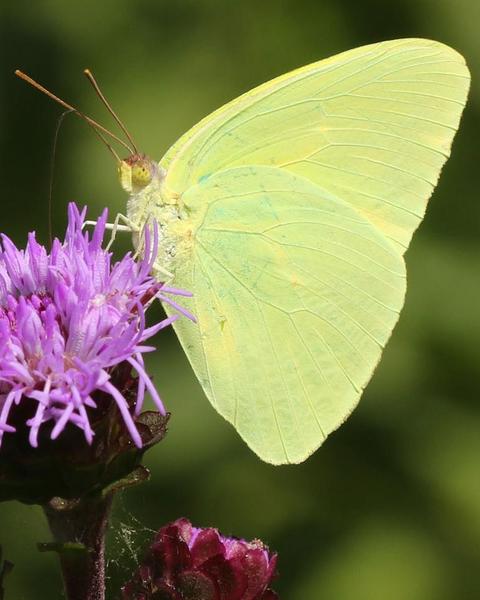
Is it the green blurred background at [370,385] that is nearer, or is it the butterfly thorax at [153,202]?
the butterfly thorax at [153,202]

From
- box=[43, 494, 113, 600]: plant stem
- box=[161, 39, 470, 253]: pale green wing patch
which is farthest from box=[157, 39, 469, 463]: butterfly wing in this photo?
box=[43, 494, 113, 600]: plant stem

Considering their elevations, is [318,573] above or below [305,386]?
below

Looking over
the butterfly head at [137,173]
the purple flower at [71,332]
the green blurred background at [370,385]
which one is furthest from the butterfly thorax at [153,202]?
the green blurred background at [370,385]

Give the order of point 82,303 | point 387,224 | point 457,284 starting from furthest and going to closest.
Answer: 1. point 457,284
2. point 387,224
3. point 82,303

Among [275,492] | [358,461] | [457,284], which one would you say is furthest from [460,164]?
[275,492]

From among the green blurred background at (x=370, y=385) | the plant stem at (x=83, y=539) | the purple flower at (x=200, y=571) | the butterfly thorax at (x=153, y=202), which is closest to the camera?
the plant stem at (x=83, y=539)

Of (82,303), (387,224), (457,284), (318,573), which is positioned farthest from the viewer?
(457,284)

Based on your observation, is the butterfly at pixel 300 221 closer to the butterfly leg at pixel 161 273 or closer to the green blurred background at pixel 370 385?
the butterfly leg at pixel 161 273

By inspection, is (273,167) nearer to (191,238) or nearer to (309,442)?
(191,238)

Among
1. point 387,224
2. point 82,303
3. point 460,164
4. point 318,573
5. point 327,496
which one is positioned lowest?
point 318,573
